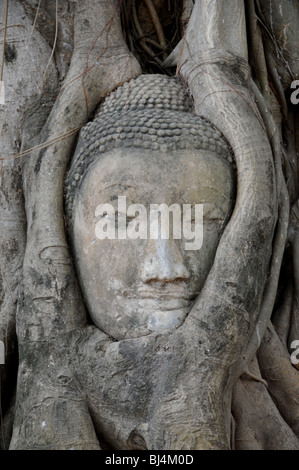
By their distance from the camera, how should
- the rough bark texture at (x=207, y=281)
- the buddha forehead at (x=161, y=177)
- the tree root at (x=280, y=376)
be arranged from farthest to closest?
the tree root at (x=280, y=376) < the buddha forehead at (x=161, y=177) < the rough bark texture at (x=207, y=281)

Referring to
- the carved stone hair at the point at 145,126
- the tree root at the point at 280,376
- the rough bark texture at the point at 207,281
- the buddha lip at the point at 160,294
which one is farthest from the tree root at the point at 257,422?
the carved stone hair at the point at 145,126

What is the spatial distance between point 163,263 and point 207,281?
6.1 inches

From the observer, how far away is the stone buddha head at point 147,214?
224cm

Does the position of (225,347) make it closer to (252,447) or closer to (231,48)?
(252,447)

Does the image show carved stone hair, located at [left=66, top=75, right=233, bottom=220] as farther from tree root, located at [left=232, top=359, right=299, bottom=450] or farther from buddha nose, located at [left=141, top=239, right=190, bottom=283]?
tree root, located at [left=232, top=359, right=299, bottom=450]

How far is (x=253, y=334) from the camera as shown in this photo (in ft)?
7.72

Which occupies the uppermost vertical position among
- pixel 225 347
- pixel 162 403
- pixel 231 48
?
pixel 231 48

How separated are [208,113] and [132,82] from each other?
318 millimetres

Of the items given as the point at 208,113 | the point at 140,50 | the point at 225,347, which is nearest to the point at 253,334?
the point at 225,347

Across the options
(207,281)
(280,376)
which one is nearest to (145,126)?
(207,281)

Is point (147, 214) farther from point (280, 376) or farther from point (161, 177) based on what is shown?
point (280, 376)

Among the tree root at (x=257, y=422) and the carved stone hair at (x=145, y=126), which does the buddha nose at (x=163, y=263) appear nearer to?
the carved stone hair at (x=145, y=126)

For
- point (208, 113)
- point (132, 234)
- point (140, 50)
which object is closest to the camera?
point (132, 234)

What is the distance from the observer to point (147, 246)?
2.25 meters
